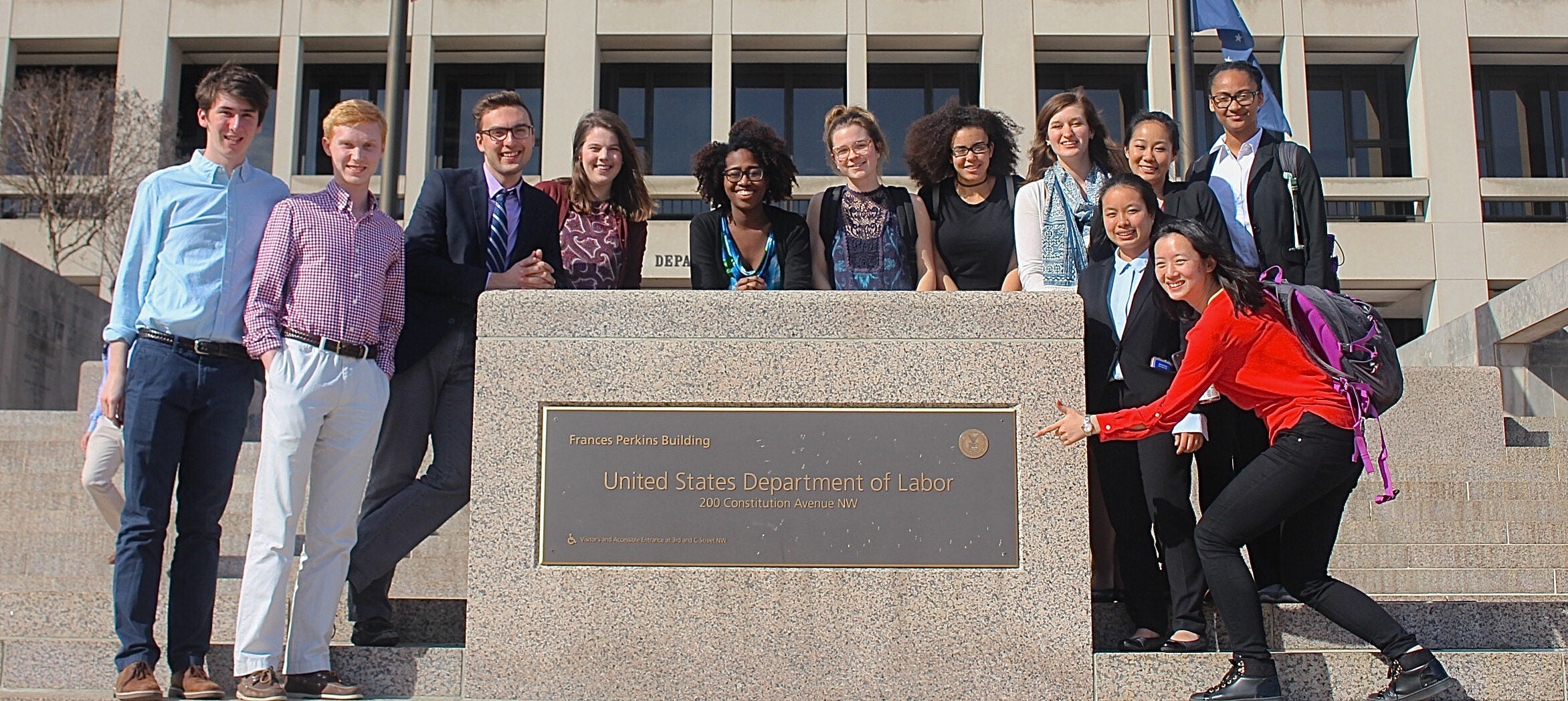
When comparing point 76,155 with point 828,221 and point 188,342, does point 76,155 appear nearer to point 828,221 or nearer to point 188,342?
point 188,342

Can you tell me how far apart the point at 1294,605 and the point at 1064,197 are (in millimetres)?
1803

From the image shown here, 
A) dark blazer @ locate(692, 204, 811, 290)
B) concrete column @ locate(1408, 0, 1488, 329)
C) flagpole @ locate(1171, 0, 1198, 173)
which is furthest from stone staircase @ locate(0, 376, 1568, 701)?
concrete column @ locate(1408, 0, 1488, 329)

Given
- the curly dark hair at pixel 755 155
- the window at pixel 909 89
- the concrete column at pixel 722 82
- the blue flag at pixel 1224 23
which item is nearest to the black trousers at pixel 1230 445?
the curly dark hair at pixel 755 155

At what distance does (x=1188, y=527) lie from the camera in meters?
4.32

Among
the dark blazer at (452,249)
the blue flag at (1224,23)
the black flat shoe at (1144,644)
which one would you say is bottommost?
the black flat shoe at (1144,644)

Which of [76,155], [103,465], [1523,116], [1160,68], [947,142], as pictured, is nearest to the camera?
[947,142]

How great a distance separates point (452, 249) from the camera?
4.82 metres

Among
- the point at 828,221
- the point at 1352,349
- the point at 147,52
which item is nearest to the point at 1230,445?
the point at 1352,349

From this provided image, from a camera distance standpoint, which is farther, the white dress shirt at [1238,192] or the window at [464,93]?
the window at [464,93]

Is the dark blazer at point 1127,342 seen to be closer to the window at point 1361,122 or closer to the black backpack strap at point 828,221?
the black backpack strap at point 828,221

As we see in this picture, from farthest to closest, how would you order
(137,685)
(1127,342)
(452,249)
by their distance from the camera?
(452,249), (1127,342), (137,685)

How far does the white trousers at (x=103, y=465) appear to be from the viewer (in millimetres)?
6590

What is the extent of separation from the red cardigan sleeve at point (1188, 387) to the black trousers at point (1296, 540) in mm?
317

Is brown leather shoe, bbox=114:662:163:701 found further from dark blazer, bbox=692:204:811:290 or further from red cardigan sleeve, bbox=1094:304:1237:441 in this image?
red cardigan sleeve, bbox=1094:304:1237:441
